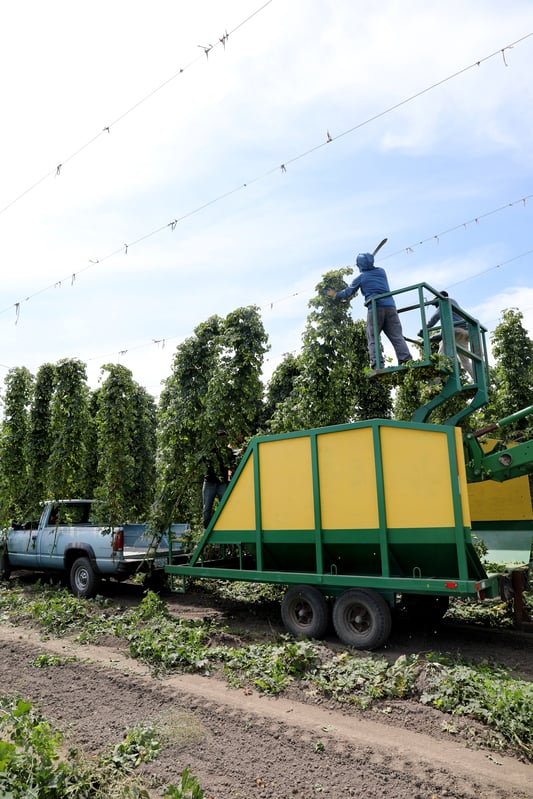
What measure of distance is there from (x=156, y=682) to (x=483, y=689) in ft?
10.9

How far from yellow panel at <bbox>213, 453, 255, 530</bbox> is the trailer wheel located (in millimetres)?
1782

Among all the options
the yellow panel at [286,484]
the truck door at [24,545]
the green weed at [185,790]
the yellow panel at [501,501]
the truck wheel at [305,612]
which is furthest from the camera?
the truck door at [24,545]

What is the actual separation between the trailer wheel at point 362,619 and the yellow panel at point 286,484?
1.08 meters

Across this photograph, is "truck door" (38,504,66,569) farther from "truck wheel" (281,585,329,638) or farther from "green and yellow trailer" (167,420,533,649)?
"truck wheel" (281,585,329,638)

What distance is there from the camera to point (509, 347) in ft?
50.4

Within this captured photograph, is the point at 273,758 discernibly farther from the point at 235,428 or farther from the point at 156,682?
the point at 235,428

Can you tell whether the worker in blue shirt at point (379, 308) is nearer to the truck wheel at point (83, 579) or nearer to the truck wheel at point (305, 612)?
the truck wheel at point (305, 612)

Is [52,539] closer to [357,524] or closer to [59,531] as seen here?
[59,531]

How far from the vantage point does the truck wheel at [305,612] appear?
25.1ft

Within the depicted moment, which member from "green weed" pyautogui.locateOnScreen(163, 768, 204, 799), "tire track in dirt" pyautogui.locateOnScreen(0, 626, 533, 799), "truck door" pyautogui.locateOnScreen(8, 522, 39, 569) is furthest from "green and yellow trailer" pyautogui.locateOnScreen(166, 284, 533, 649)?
"truck door" pyautogui.locateOnScreen(8, 522, 39, 569)

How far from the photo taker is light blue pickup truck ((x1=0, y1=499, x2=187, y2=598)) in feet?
34.5

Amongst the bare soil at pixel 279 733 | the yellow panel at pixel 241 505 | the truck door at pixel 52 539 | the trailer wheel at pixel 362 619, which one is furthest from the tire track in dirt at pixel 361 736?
the truck door at pixel 52 539

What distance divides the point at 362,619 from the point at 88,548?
577 centimetres

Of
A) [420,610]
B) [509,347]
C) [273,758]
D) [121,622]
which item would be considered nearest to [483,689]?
[273,758]
